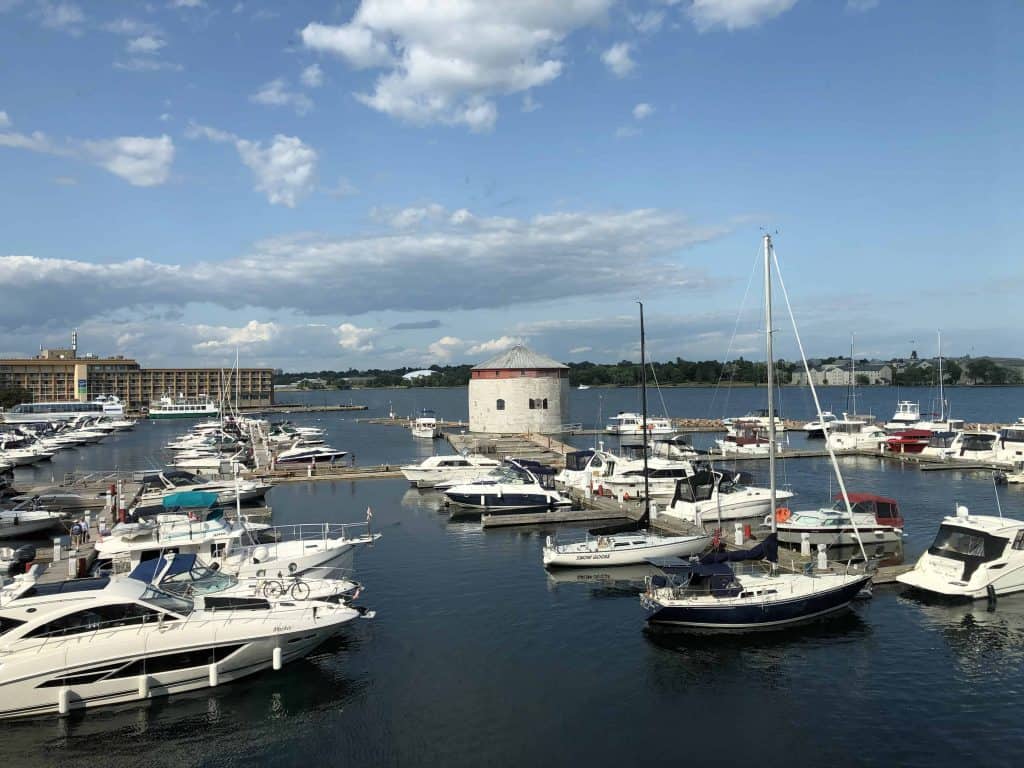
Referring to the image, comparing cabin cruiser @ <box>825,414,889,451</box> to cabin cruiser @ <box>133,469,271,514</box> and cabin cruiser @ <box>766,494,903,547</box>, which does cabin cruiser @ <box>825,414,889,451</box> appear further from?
cabin cruiser @ <box>133,469,271,514</box>

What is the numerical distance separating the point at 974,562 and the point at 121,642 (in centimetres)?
2110

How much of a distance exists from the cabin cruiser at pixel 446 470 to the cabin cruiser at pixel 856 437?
3261 centimetres

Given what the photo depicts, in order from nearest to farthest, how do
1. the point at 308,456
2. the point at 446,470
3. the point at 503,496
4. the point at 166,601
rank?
1. the point at 166,601
2. the point at 503,496
3. the point at 446,470
4. the point at 308,456

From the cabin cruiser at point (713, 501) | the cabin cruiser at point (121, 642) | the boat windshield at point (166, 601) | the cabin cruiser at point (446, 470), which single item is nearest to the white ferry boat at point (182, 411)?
the cabin cruiser at point (446, 470)

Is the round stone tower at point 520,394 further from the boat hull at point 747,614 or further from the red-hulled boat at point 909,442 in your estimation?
the boat hull at point 747,614

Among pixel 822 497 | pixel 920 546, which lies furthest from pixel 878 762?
pixel 822 497

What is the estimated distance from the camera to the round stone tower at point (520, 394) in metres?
75.8

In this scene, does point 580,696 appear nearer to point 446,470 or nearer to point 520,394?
point 446,470

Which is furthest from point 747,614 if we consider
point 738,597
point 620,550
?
point 620,550

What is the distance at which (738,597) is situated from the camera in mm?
19156

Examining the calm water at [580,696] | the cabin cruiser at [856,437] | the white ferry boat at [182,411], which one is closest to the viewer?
the calm water at [580,696]

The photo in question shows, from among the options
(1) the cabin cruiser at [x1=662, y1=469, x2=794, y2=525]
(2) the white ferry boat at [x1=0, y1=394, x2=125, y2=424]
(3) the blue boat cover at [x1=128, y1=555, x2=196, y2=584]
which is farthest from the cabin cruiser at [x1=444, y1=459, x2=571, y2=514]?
(2) the white ferry boat at [x1=0, y1=394, x2=125, y2=424]

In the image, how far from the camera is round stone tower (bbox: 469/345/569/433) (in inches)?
2982

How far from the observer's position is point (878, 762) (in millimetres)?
13242
